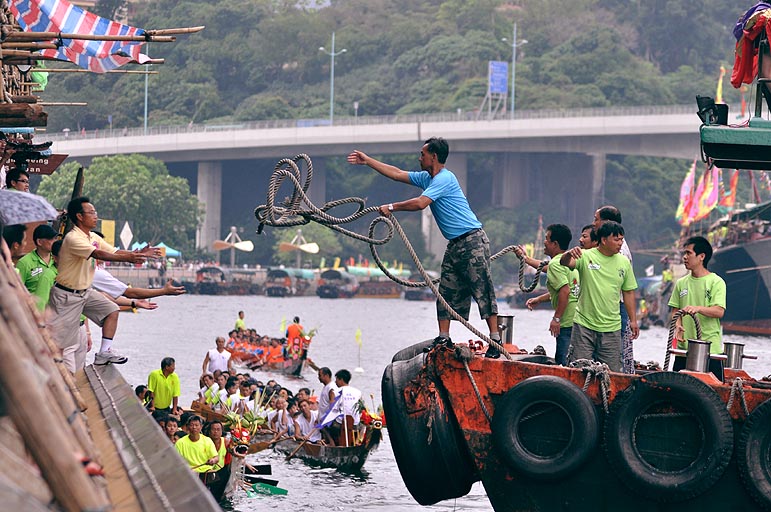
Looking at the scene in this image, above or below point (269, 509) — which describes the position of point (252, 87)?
above

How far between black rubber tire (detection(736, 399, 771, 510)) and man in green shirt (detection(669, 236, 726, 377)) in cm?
129

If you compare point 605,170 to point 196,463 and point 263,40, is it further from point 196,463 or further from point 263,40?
point 196,463

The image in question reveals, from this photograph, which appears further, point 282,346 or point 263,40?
point 263,40

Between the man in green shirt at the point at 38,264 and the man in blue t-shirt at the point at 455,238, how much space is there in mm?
2454

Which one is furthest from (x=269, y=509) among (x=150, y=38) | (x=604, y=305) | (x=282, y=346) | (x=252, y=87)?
(x=252, y=87)

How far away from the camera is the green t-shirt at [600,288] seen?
10797 mm

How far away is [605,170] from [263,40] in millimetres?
32601

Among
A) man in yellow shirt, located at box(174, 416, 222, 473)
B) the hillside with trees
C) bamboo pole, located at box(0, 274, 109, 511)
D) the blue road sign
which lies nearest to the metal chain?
man in yellow shirt, located at box(174, 416, 222, 473)

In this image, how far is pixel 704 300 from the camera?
1134cm

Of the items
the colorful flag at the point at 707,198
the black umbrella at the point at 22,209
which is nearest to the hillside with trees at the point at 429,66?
the colorful flag at the point at 707,198

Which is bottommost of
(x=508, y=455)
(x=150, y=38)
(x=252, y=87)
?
(x=508, y=455)

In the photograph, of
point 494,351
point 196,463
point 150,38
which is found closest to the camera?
point 494,351

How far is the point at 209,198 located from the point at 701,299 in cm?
8659

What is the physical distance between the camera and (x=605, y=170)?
101 metres
